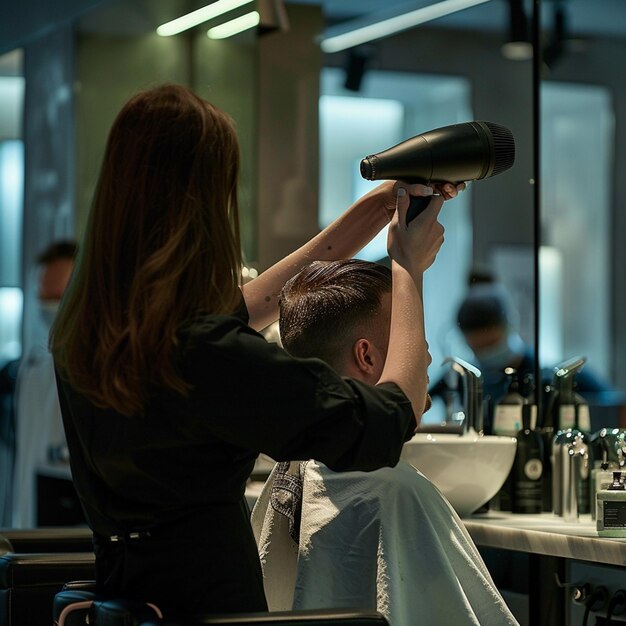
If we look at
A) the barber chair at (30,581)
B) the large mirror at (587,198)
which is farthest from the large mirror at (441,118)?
the large mirror at (587,198)

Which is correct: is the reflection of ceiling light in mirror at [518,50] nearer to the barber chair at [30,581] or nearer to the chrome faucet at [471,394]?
the chrome faucet at [471,394]

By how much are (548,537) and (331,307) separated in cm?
58

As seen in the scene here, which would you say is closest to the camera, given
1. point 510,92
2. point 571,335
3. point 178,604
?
point 178,604

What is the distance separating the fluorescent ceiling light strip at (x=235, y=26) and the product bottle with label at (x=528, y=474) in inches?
66.9

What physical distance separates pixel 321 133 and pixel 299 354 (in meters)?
2.24

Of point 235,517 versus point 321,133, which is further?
point 321,133

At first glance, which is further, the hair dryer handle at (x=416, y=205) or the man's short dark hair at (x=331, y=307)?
the man's short dark hair at (x=331, y=307)

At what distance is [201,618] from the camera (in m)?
1.27

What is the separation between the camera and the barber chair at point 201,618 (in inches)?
49.8

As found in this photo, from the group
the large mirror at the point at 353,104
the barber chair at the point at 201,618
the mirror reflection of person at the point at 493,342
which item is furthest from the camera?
the large mirror at the point at 353,104

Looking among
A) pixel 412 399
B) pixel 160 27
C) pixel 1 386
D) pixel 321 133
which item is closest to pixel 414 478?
pixel 412 399

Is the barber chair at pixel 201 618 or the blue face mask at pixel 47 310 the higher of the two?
the blue face mask at pixel 47 310

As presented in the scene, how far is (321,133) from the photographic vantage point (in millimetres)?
3857

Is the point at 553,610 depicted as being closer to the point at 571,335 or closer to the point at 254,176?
the point at 254,176
